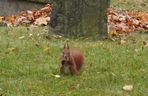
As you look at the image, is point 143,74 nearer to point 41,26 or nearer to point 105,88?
point 105,88

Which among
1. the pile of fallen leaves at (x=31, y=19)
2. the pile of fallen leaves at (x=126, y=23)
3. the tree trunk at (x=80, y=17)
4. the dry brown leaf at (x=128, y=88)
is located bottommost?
the dry brown leaf at (x=128, y=88)

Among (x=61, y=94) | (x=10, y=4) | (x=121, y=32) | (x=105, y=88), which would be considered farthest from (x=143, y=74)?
(x=10, y=4)

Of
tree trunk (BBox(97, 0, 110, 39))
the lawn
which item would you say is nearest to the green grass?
the lawn

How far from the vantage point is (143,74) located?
630 cm

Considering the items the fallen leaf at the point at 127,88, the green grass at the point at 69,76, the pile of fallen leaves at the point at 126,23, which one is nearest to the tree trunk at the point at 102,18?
the green grass at the point at 69,76

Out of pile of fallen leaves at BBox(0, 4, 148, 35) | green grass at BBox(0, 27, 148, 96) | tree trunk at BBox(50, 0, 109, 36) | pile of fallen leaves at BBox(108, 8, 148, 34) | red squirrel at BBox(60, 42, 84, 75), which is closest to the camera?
green grass at BBox(0, 27, 148, 96)

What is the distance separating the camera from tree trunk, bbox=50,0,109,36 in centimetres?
864

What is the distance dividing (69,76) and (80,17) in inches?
108

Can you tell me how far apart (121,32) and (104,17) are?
0.97 meters

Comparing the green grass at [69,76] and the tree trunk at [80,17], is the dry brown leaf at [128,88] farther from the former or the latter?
the tree trunk at [80,17]

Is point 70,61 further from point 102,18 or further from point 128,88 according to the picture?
point 102,18

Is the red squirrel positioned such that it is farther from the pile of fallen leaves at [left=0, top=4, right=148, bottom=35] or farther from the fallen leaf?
the pile of fallen leaves at [left=0, top=4, right=148, bottom=35]

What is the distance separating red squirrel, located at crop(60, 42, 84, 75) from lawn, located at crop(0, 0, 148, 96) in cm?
8

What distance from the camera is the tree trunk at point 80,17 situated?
864cm
